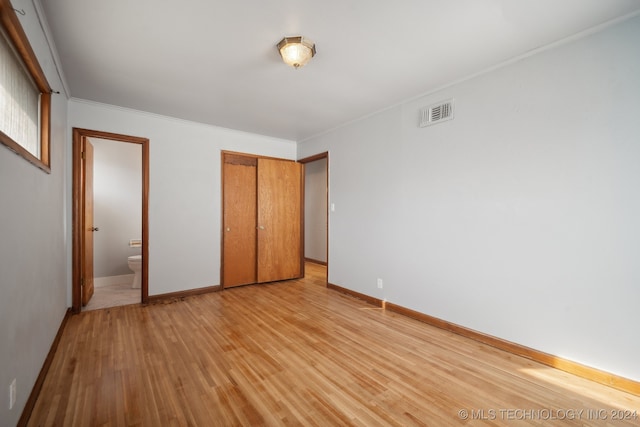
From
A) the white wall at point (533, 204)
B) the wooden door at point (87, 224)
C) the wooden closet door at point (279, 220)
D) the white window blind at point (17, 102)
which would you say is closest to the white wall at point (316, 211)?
the wooden closet door at point (279, 220)

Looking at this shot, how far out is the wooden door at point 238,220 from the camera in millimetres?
4215

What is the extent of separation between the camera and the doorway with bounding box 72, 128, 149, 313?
3115 mm

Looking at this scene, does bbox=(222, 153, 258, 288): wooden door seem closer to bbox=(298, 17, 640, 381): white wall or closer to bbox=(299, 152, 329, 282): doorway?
bbox=(299, 152, 329, 282): doorway

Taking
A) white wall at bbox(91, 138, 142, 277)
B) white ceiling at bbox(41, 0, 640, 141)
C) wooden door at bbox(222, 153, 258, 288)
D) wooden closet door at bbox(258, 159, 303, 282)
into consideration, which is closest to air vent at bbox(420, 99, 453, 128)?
white ceiling at bbox(41, 0, 640, 141)

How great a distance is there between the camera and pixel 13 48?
4.87 feet

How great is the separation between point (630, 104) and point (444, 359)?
2205mm

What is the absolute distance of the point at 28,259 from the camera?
5.28 ft

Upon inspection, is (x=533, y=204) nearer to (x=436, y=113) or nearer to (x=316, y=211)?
(x=436, y=113)

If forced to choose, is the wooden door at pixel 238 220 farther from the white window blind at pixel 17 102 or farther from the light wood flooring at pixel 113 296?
the white window blind at pixel 17 102

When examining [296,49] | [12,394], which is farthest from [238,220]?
[12,394]

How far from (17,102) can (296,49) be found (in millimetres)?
1761

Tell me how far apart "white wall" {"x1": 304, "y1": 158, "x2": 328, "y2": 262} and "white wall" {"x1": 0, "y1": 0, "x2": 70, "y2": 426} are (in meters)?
4.58

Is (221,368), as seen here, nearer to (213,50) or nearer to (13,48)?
(13,48)

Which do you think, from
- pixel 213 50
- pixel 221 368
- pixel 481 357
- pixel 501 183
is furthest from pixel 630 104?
pixel 221 368
